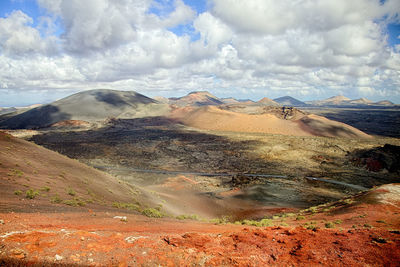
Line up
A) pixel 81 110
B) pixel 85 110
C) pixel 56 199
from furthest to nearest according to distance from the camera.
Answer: pixel 85 110
pixel 81 110
pixel 56 199

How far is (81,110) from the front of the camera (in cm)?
9319

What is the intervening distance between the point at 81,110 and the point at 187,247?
100 meters

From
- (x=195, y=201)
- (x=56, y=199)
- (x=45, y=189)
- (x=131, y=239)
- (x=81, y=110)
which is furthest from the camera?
(x=81, y=110)

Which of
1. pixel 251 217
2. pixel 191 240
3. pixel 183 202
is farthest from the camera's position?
pixel 183 202

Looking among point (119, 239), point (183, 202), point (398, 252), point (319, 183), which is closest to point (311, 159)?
point (319, 183)

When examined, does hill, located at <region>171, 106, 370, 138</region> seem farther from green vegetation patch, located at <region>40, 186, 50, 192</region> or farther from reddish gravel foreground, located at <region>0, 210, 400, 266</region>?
green vegetation patch, located at <region>40, 186, 50, 192</region>

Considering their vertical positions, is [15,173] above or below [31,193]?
above

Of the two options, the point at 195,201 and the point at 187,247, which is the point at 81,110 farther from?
the point at 187,247

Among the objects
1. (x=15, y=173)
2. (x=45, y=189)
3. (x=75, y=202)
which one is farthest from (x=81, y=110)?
(x=75, y=202)

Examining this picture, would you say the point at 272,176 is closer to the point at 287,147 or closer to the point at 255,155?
the point at 255,155

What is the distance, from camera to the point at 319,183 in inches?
1142

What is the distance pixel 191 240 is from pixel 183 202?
14.7 metres

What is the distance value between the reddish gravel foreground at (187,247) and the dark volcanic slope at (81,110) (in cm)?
8599

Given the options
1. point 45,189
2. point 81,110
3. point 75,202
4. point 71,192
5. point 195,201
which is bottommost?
point 195,201
